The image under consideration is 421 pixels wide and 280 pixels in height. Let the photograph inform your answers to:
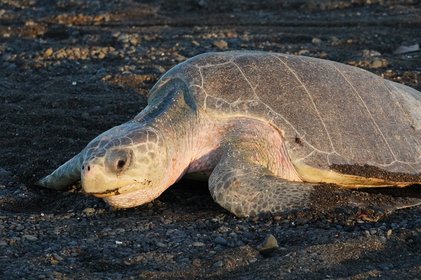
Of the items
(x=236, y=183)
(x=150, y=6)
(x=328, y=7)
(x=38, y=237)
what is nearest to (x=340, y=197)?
(x=236, y=183)

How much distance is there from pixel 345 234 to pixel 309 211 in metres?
0.26

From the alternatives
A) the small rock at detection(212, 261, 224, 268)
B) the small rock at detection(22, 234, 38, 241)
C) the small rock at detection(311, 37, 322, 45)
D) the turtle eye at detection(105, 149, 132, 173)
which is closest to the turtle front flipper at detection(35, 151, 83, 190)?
the turtle eye at detection(105, 149, 132, 173)

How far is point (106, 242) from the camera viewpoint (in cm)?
304

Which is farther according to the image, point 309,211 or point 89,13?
point 89,13

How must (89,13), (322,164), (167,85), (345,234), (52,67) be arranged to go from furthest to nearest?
(89,13) → (52,67) → (167,85) → (322,164) → (345,234)

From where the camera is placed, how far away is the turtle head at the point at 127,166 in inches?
126

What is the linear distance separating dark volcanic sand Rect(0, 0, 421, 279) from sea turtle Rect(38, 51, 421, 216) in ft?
0.46

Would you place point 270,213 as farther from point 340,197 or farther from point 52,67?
point 52,67

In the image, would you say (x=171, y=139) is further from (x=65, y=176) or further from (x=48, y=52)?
(x=48, y=52)

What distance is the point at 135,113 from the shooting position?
16.9 ft

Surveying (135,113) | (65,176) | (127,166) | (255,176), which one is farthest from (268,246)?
(135,113)

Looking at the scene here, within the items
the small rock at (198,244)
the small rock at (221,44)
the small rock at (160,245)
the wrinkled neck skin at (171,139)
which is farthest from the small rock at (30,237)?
the small rock at (221,44)

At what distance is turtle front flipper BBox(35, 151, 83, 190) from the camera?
3616 mm

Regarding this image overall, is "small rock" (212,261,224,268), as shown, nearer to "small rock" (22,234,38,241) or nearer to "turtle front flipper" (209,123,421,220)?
"turtle front flipper" (209,123,421,220)
